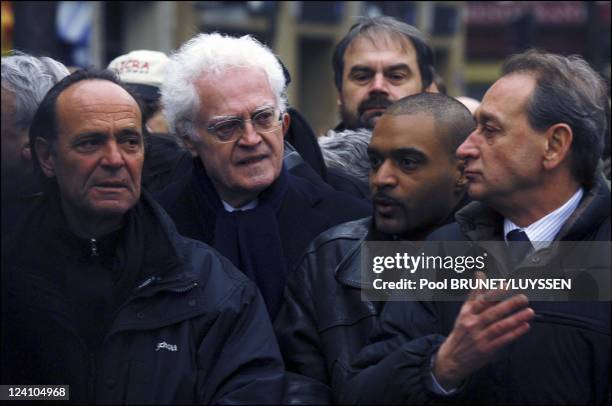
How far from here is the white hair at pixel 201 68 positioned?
4.77 meters

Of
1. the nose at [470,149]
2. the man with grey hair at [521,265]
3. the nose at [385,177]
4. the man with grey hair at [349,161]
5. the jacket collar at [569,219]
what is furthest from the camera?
the man with grey hair at [349,161]

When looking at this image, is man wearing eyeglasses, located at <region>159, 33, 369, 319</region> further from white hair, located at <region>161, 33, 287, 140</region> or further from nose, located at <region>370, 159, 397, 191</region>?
nose, located at <region>370, 159, 397, 191</region>

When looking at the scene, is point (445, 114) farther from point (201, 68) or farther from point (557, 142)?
point (201, 68)

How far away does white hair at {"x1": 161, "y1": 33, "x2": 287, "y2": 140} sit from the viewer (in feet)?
15.6

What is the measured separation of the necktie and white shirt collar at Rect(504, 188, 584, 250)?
0.05 ft

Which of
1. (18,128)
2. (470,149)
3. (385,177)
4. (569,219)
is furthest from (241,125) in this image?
(569,219)

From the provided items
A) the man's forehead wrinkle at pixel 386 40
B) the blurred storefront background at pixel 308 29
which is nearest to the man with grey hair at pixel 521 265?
the blurred storefront background at pixel 308 29

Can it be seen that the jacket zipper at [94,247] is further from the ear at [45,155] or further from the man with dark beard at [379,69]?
the man with dark beard at [379,69]

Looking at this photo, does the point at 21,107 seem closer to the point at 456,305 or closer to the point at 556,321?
the point at 456,305

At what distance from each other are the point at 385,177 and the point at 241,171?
516 millimetres

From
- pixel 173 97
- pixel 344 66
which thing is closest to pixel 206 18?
pixel 344 66

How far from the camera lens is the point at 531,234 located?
3.93m

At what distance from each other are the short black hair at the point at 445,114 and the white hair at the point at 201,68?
0.48 metres

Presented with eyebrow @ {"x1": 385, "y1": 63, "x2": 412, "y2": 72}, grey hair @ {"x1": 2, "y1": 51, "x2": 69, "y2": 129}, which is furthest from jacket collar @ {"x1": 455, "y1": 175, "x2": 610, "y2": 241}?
eyebrow @ {"x1": 385, "y1": 63, "x2": 412, "y2": 72}
